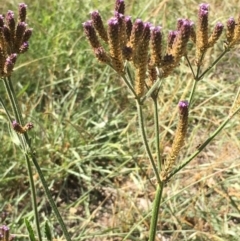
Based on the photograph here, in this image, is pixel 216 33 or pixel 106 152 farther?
pixel 106 152

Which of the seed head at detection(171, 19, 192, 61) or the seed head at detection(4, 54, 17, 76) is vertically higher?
the seed head at detection(171, 19, 192, 61)

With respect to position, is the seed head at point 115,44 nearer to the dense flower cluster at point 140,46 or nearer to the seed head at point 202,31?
the dense flower cluster at point 140,46

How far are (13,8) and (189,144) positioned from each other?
1770mm

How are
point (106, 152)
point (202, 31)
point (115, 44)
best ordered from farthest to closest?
point (106, 152) → point (202, 31) → point (115, 44)

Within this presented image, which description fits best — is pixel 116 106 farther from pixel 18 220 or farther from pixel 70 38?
pixel 18 220

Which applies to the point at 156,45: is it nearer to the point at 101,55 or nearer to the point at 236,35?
the point at 101,55

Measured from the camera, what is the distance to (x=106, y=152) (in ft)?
9.16

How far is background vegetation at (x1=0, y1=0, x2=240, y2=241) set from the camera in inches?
94.5

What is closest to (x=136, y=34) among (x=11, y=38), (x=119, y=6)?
(x=119, y=6)

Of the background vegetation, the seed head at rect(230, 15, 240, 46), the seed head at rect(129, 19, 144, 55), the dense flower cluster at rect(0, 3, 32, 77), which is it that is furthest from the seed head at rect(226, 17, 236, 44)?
the background vegetation

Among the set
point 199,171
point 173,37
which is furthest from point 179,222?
point 173,37

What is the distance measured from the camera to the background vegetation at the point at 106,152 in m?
2.40

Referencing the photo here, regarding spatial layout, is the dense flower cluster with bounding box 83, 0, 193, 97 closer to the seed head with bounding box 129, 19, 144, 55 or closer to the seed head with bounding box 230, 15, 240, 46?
the seed head with bounding box 129, 19, 144, 55

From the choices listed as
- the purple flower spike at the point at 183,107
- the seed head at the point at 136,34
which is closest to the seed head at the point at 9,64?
the seed head at the point at 136,34
